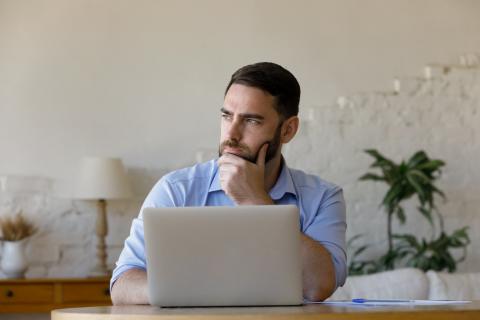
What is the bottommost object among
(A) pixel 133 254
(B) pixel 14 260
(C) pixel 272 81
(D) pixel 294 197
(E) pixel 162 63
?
(B) pixel 14 260

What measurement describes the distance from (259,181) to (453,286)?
2.86 metres

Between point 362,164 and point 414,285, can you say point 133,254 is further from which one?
point 362,164

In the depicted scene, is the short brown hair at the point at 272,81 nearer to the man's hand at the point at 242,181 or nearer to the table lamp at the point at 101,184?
the man's hand at the point at 242,181

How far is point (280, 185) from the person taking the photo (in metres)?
3.05

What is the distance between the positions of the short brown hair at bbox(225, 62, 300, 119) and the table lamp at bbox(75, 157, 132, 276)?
110 inches

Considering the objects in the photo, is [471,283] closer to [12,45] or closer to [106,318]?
[12,45]

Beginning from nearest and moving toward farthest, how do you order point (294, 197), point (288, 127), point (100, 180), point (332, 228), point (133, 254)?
1. point (133, 254)
2. point (332, 228)
3. point (294, 197)
4. point (288, 127)
5. point (100, 180)

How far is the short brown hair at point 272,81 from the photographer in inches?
116

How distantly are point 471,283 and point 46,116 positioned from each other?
8.98 feet

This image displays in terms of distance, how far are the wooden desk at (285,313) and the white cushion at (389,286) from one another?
3119 millimetres

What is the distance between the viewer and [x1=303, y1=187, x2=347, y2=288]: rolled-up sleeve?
9.35 ft

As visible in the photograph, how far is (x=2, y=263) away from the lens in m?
5.73

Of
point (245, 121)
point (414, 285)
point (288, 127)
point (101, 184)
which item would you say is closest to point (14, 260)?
point (101, 184)

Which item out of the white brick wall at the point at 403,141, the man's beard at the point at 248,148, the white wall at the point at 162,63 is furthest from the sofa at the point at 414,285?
the man's beard at the point at 248,148
